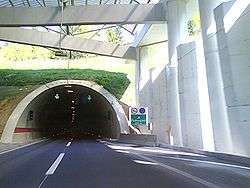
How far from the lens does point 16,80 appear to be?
4391 cm

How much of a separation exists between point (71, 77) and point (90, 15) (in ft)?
48.0

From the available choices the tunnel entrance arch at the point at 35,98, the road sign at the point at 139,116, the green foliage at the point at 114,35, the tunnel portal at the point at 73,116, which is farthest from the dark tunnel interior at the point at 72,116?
the road sign at the point at 139,116

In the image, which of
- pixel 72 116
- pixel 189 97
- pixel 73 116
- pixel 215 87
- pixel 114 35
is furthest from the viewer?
pixel 72 116

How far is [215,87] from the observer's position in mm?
17078

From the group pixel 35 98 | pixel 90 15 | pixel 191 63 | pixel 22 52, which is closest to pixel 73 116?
pixel 22 52

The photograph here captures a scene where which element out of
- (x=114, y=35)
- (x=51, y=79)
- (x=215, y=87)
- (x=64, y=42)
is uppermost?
(x=114, y=35)

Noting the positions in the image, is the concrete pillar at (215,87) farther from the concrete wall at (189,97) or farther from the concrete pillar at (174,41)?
the concrete pillar at (174,41)

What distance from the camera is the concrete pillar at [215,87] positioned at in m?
16.5

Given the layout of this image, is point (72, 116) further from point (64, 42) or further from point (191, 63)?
point (191, 63)

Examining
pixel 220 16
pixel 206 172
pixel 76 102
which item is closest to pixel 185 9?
pixel 220 16

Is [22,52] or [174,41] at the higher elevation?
[22,52]

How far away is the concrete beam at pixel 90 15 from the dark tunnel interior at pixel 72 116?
19.1 metres

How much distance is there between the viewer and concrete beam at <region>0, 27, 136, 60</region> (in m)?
32.3

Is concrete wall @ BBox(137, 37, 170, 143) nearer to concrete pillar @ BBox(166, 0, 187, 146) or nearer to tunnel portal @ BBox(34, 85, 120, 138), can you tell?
concrete pillar @ BBox(166, 0, 187, 146)
